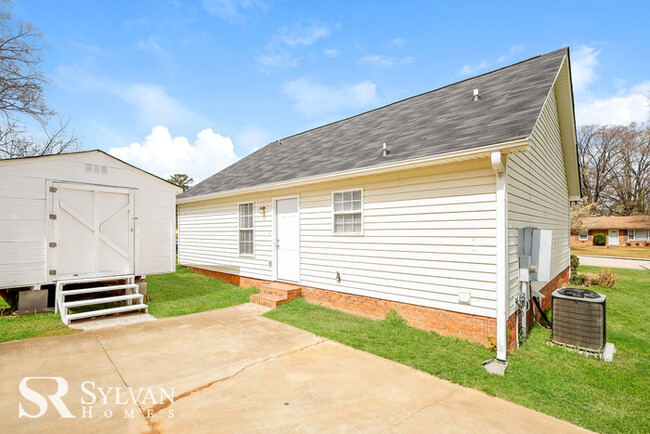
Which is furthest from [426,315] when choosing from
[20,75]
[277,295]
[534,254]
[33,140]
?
[33,140]

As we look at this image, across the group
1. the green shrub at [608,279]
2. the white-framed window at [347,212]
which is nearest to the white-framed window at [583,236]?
→ the green shrub at [608,279]

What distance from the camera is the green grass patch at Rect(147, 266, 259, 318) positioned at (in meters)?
7.25

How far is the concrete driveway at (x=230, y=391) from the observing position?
9.61ft

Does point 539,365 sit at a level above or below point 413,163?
below

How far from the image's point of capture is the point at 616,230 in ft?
113

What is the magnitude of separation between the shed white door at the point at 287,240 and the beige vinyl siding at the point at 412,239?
0.23m

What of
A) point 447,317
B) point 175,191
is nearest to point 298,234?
point 175,191

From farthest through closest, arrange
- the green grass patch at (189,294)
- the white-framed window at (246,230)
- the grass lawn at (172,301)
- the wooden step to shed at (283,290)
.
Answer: the white-framed window at (246,230), the wooden step to shed at (283,290), the green grass patch at (189,294), the grass lawn at (172,301)

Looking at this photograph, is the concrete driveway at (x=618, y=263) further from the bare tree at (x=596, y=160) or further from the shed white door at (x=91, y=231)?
the shed white door at (x=91, y=231)

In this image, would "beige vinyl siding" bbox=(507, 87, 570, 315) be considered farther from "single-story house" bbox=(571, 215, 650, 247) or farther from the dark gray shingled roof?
"single-story house" bbox=(571, 215, 650, 247)

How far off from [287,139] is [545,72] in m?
9.71

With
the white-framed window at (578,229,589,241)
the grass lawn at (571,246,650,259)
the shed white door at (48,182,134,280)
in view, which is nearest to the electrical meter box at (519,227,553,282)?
the shed white door at (48,182,134,280)

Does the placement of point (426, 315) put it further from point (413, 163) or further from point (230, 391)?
point (230, 391)

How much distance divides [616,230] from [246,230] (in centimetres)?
4283
